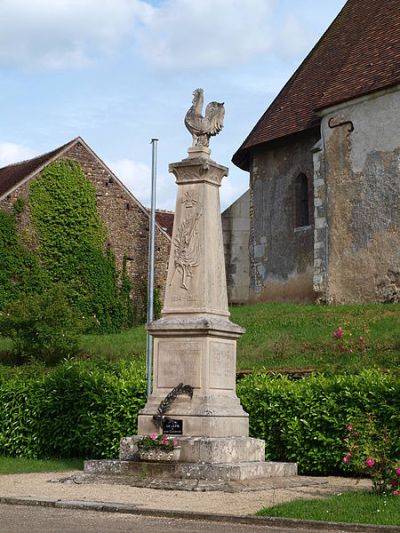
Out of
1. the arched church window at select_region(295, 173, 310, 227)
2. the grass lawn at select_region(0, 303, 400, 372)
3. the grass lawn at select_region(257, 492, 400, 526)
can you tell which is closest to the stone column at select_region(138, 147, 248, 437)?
the grass lawn at select_region(257, 492, 400, 526)

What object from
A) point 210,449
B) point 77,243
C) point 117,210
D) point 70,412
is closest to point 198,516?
point 210,449

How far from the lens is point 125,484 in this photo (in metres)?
11.6

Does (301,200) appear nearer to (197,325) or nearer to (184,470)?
(197,325)

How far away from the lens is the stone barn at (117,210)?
34.2 meters

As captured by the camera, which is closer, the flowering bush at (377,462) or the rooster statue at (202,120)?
the flowering bush at (377,462)

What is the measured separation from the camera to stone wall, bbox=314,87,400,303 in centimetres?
2388

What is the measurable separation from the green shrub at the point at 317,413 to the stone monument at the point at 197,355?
0.89 metres

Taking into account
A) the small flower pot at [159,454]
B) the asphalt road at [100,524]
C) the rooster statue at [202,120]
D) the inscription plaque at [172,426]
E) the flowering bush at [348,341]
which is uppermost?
the rooster statue at [202,120]

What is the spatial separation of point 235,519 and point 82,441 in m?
6.90

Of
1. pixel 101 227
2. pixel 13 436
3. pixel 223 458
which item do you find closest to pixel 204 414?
pixel 223 458

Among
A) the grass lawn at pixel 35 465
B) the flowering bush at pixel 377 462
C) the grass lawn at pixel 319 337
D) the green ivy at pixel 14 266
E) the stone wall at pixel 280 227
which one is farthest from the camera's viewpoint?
the green ivy at pixel 14 266

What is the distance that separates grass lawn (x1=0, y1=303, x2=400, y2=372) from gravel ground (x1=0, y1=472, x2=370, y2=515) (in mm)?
5076

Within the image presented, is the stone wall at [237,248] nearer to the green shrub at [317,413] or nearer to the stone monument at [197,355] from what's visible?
the green shrub at [317,413]

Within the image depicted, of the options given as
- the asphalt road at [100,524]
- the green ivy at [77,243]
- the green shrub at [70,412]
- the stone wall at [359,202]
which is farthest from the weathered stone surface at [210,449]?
the green ivy at [77,243]
